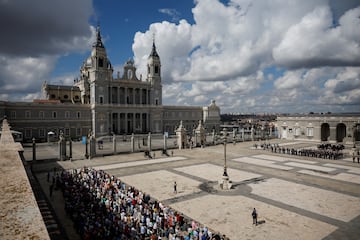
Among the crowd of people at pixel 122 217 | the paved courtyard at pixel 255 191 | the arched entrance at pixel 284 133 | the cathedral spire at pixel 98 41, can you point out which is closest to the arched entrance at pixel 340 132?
the arched entrance at pixel 284 133

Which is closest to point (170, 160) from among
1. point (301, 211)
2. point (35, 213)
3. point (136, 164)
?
point (136, 164)

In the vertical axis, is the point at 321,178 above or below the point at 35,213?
below

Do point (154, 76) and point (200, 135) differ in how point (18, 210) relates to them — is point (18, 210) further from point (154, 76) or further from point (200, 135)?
point (154, 76)

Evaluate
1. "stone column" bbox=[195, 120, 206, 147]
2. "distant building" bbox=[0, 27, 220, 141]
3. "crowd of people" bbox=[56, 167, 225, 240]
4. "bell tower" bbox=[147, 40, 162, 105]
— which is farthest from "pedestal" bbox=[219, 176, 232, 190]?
"bell tower" bbox=[147, 40, 162, 105]

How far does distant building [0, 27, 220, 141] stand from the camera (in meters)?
55.1

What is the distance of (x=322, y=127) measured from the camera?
201 feet

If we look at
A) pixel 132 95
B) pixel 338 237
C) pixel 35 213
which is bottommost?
pixel 338 237

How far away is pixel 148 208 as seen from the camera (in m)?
16.3

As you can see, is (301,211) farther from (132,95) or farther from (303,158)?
(132,95)

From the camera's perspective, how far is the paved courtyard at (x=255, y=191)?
14.3 metres

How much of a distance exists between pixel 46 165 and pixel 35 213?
29810 mm

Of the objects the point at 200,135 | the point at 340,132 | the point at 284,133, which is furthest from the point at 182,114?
the point at 340,132

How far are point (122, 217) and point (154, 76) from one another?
61920 mm

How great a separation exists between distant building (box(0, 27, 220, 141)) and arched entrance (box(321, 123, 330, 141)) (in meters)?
38.3
